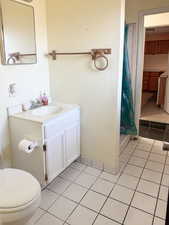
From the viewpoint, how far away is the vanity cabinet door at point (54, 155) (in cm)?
183

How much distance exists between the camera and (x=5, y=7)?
1.79 m

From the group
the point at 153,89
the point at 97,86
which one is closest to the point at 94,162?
the point at 97,86

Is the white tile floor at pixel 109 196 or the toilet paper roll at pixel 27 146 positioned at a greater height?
the toilet paper roll at pixel 27 146

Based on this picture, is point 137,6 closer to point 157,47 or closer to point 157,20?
point 157,20

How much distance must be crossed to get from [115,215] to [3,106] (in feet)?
5.01

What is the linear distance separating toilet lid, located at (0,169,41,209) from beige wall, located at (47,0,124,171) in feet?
3.49

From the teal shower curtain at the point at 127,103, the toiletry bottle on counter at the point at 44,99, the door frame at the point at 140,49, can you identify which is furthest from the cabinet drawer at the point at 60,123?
the door frame at the point at 140,49

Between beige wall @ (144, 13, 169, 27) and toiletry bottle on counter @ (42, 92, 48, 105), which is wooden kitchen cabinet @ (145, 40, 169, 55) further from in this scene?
toiletry bottle on counter @ (42, 92, 48, 105)

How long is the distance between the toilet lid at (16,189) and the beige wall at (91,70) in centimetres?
106

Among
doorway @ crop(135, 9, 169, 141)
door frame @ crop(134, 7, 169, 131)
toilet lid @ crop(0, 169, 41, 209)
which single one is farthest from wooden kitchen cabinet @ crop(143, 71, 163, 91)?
toilet lid @ crop(0, 169, 41, 209)

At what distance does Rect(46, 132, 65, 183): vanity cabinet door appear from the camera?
1830 mm

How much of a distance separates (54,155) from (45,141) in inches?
9.3

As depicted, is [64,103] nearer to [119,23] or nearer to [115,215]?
[119,23]

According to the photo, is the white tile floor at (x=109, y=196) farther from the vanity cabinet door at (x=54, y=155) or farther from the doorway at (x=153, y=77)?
the doorway at (x=153, y=77)
